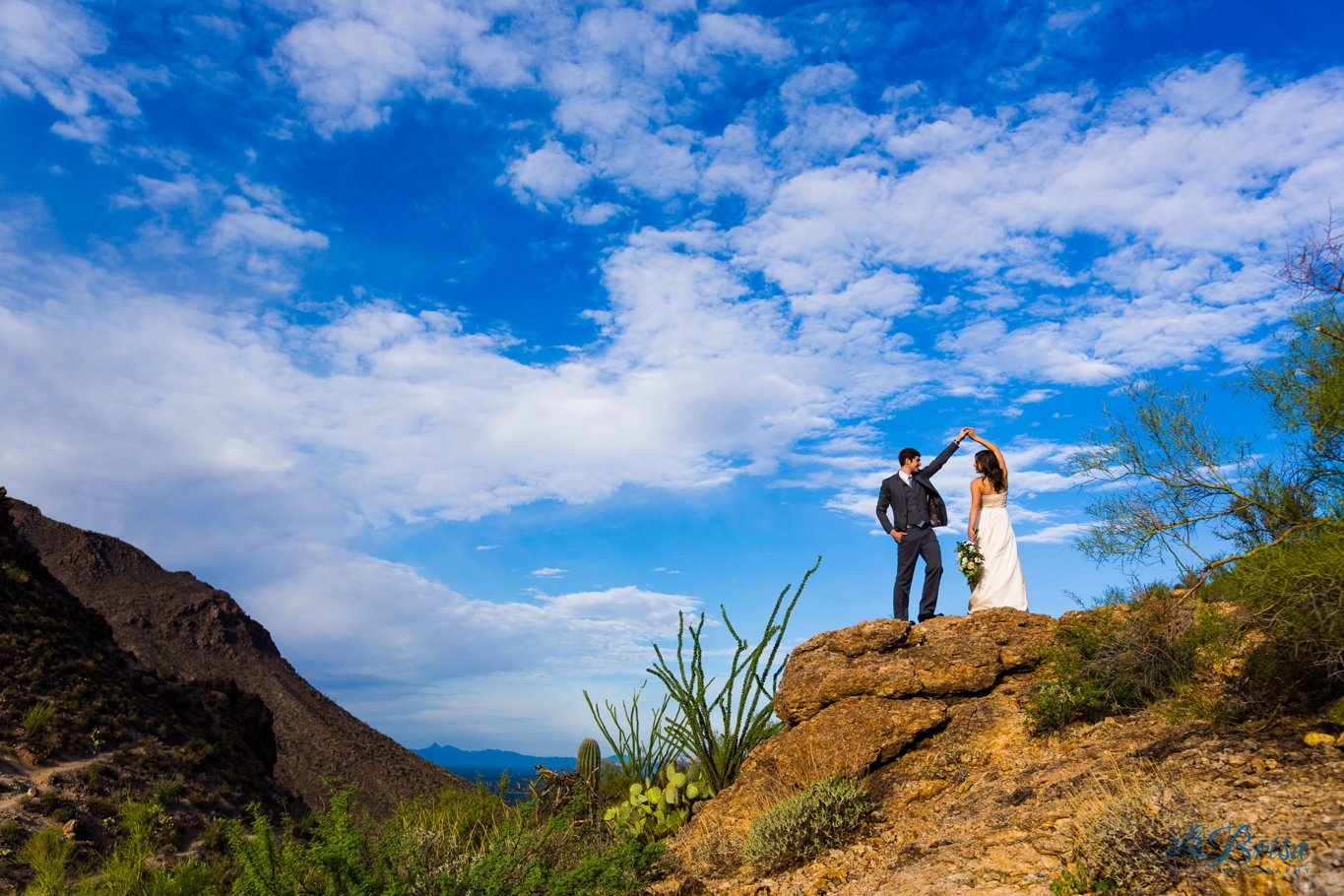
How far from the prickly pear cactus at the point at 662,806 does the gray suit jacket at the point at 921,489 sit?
4.00 meters

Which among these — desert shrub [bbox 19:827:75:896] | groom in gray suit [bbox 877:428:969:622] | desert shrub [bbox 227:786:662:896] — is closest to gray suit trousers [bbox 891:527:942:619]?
groom in gray suit [bbox 877:428:969:622]

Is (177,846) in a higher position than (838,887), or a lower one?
lower

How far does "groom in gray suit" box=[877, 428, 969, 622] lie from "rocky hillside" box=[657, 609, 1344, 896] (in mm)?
828

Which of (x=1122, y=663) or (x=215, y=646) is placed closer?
(x=1122, y=663)

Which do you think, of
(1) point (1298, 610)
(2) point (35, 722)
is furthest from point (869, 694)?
(2) point (35, 722)

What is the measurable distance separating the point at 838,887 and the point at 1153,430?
5.33m

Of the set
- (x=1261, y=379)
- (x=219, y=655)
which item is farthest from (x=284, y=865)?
(x=219, y=655)

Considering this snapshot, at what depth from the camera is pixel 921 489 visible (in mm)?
9844

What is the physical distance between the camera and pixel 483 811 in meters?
9.64

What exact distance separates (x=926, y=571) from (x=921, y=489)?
1050 mm

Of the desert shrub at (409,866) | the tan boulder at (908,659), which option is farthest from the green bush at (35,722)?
the tan boulder at (908,659)

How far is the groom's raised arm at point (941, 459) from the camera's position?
9.87 metres

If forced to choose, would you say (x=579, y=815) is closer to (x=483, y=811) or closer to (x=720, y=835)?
(x=483, y=811)

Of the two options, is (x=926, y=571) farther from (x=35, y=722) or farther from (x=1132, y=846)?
(x=35, y=722)
